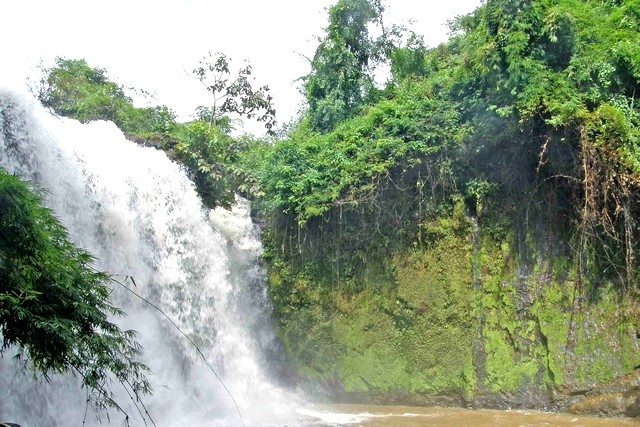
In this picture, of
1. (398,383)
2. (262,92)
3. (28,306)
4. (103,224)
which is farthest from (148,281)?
(262,92)

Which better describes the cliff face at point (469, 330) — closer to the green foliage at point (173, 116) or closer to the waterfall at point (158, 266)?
the waterfall at point (158, 266)

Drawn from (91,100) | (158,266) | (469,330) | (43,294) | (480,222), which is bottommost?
(469,330)

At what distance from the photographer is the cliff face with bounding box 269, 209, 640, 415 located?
909 centimetres

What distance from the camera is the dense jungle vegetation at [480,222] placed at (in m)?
9.14

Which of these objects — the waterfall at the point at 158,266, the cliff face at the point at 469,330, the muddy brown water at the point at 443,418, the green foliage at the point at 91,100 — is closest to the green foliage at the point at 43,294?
the waterfall at the point at 158,266

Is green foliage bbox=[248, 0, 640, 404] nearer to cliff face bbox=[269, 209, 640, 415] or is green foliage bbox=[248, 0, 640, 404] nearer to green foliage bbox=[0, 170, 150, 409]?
cliff face bbox=[269, 209, 640, 415]

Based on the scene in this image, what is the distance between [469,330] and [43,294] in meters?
7.75

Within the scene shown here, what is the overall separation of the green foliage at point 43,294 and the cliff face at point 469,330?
7.04 metres

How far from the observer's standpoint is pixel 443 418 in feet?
29.6

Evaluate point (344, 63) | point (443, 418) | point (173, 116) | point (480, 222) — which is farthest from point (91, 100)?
point (443, 418)

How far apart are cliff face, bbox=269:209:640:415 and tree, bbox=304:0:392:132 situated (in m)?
4.32

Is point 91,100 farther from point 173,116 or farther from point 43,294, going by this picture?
point 43,294

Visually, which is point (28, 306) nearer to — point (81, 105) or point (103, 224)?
point (103, 224)

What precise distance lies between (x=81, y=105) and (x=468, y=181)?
12.1 m
